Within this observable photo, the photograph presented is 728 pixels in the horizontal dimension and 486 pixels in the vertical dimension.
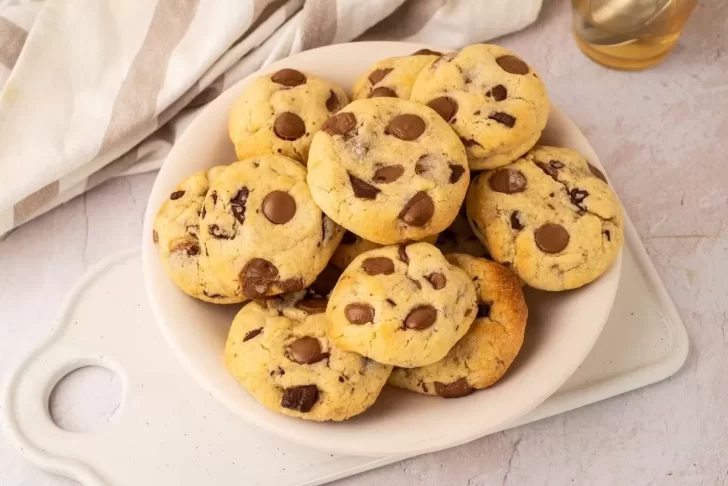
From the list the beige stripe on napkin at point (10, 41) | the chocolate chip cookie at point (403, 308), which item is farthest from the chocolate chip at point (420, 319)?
the beige stripe on napkin at point (10, 41)

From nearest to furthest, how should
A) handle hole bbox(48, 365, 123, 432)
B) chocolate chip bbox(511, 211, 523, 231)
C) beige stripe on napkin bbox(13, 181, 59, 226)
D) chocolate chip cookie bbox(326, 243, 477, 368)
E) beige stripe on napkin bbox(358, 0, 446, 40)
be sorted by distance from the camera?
chocolate chip cookie bbox(326, 243, 477, 368), chocolate chip bbox(511, 211, 523, 231), handle hole bbox(48, 365, 123, 432), beige stripe on napkin bbox(13, 181, 59, 226), beige stripe on napkin bbox(358, 0, 446, 40)

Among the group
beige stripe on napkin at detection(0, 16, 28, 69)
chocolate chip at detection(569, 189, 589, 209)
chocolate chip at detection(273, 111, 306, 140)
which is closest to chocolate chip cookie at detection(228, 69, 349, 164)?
chocolate chip at detection(273, 111, 306, 140)

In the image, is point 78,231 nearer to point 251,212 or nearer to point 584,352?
point 251,212

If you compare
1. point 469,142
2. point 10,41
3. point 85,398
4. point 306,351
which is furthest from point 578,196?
point 10,41

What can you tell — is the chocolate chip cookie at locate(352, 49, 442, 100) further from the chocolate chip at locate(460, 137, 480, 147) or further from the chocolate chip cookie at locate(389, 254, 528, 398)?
the chocolate chip cookie at locate(389, 254, 528, 398)

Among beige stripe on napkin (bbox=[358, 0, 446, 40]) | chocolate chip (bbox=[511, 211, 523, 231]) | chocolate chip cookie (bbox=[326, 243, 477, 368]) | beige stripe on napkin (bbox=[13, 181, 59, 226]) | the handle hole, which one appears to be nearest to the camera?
chocolate chip cookie (bbox=[326, 243, 477, 368])

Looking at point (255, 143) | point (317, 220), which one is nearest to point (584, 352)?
point (317, 220)

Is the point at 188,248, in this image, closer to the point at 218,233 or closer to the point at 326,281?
the point at 218,233
